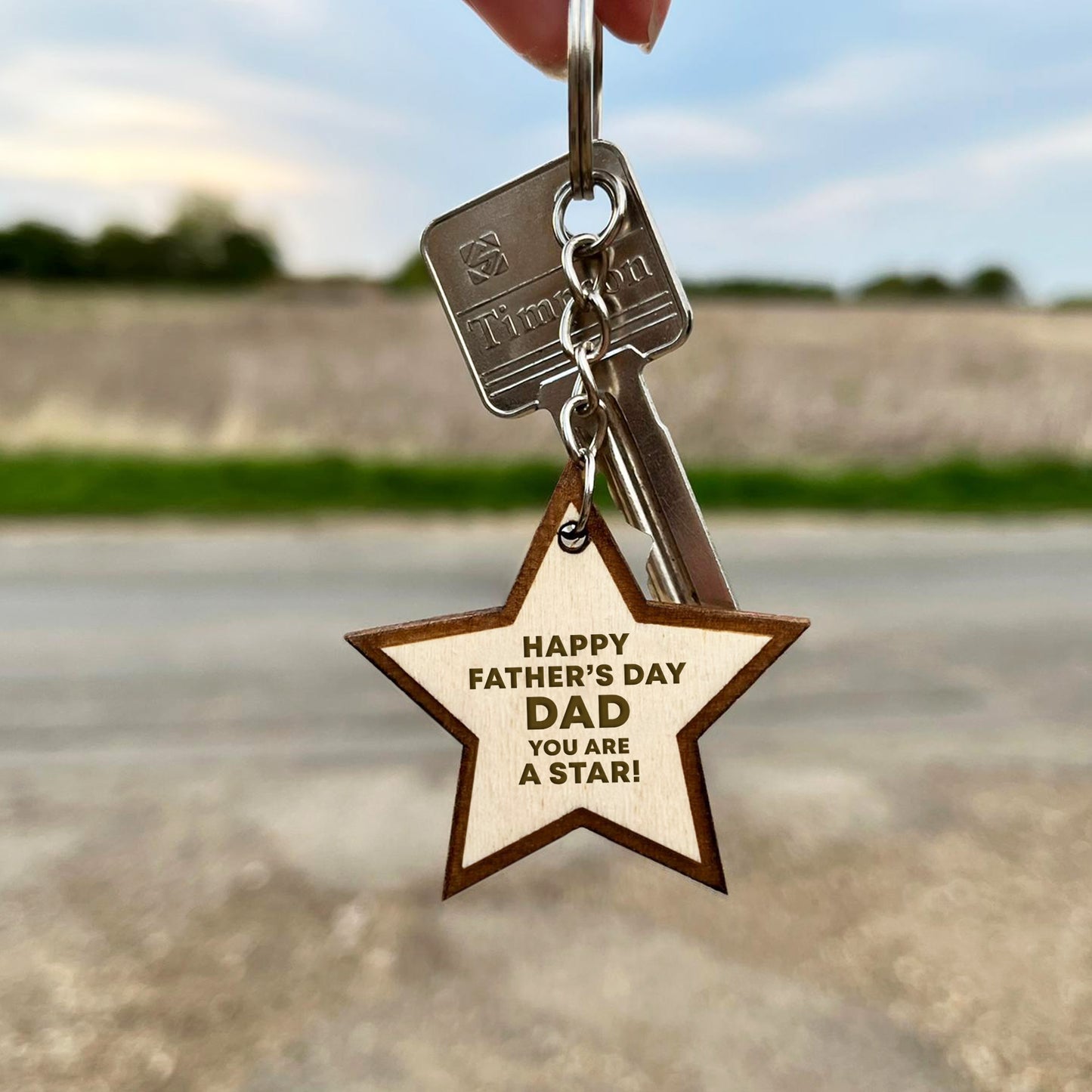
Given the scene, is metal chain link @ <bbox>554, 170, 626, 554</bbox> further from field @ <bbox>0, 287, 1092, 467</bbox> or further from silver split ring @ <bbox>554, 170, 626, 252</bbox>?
field @ <bbox>0, 287, 1092, 467</bbox>

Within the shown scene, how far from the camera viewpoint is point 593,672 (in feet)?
2.32

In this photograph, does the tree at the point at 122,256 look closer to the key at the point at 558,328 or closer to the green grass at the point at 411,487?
the green grass at the point at 411,487

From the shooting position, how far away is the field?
6.18 meters

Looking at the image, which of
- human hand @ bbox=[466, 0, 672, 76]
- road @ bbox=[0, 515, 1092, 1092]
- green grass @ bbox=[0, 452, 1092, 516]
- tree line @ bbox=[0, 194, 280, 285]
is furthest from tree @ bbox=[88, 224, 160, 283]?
human hand @ bbox=[466, 0, 672, 76]

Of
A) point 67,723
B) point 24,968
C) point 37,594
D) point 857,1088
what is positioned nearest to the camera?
point 857,1088

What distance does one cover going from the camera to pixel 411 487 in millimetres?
5383

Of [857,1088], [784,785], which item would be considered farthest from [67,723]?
[857,1088]

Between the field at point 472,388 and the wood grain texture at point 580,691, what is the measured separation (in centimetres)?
522

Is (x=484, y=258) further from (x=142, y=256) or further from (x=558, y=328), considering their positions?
(x=142, y=256)

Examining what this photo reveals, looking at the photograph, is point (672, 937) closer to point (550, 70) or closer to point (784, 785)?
point (784, 785)

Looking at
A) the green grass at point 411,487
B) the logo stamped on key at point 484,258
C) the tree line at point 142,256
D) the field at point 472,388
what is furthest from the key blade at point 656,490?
the tree line at point 142,256

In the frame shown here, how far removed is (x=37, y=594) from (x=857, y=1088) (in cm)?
345

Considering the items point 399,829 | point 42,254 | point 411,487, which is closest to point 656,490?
point 399,829

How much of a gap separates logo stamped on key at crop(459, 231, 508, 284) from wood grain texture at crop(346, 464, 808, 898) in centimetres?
18
